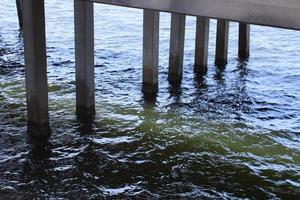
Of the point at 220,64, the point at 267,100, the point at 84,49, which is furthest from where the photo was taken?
the point at 220,64

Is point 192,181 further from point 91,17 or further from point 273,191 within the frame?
point 91,17

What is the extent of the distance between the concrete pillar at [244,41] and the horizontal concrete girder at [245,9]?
37.4 feet

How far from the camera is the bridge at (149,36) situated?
283 inches

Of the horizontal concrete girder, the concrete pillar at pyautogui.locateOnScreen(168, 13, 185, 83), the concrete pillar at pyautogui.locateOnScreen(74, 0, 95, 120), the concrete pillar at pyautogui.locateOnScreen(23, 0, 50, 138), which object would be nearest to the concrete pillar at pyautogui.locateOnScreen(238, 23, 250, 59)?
the concrete pillar at pyautogui.locateOnScreen(168, 13, 185, 83)

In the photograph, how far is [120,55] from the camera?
825 inches

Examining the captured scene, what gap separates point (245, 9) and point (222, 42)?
36.5ft

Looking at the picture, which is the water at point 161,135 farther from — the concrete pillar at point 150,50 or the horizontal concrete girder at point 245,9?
the horizontal concrete girder at point 245,9

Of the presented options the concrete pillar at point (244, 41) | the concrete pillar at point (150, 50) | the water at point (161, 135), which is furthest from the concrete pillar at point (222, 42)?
the concrete pillar at point (150, 50)

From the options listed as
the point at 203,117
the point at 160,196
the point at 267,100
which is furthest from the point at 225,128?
the point at 160,196

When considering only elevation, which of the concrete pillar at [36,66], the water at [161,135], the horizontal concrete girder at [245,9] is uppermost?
the horizontal concrete girder at [245,9]

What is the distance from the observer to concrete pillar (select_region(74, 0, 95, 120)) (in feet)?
41.8

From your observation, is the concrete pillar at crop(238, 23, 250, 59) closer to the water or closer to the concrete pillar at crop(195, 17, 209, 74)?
the water

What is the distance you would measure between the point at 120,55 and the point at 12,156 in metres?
9.61

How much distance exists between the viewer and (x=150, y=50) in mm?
14953
